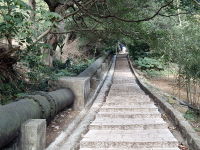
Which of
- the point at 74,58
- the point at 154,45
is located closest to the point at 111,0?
the point at 154,45

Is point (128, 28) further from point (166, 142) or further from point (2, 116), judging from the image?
point (2, 116)

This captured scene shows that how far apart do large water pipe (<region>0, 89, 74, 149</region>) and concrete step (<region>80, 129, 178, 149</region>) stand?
3.10ft

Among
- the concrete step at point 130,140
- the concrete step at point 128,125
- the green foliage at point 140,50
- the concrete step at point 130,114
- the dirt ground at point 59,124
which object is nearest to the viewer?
the concrete step at point 130,140

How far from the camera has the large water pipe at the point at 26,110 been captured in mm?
3925

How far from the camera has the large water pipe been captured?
3925 mm

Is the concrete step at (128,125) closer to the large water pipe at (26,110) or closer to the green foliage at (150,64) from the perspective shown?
the large water pipe at (26,110)

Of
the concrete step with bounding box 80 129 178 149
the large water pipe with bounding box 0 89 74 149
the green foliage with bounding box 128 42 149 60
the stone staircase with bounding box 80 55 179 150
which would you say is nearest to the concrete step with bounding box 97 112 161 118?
the stone staircase with bounding box 80 55 179 150

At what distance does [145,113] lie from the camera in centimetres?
675

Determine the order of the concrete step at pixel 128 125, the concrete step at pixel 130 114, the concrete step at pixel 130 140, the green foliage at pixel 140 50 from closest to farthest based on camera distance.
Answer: the concrete step at pixel 130 140, the concrete step at pixel 128 125, the concrete step at pixel 130 114, the green foliage at pixel 140 50

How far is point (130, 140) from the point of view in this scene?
195 inches

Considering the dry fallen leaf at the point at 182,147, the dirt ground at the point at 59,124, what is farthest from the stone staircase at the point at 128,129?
the dirt ground at the point at 59,124

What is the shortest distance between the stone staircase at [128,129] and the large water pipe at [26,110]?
33.8 inches

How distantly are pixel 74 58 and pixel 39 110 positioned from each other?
78.3 feet

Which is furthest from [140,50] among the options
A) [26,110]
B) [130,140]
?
[26,110]
